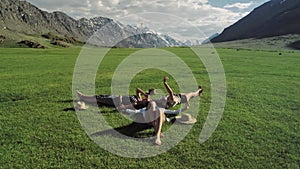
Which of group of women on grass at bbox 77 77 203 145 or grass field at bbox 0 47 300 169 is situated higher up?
group of women on grass at bbox 77 77 203 145

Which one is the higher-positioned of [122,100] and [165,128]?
[122,100]

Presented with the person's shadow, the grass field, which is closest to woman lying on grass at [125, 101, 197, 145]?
the person's shadow

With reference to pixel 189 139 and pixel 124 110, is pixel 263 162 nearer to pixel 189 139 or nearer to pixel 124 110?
pixel 189 139

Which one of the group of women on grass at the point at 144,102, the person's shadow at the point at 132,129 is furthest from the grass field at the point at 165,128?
the group of women on grass at the point at 144,102

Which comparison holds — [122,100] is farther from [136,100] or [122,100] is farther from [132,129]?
[132,129]

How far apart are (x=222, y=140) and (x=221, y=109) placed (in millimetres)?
3479

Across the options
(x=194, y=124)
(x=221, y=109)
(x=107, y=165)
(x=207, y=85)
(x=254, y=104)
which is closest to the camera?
(x=107, y=165)

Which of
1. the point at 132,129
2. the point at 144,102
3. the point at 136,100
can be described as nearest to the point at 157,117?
the point at 132,129

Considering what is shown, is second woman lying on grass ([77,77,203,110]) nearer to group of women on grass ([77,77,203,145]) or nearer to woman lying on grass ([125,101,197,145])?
group of women on grass ([77,77,203,145])

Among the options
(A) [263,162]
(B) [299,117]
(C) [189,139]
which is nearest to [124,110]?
(C) [189,139]

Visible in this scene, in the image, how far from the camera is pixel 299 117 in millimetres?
11984

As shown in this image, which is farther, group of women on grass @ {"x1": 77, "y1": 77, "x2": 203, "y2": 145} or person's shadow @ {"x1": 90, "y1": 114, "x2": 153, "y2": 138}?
group of women on grass @ {"x1": 77, "y1": 77, "x2": 203, "y2": 145}

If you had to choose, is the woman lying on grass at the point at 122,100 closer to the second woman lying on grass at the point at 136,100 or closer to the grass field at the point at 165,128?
the second woman lying on grass at the point at 136,100

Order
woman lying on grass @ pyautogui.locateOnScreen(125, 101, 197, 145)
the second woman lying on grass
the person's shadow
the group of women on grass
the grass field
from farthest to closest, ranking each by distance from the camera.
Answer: the second woman lying on grass < the group of women on grass < the person's shadow < woman lying on grass @ pyautogui.locateOnScreen(125, 101, 197, 145) < the grass field
